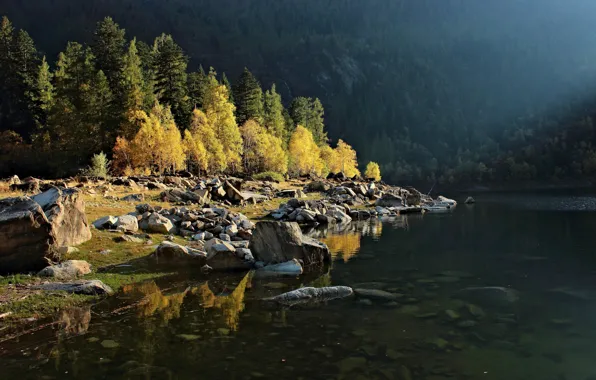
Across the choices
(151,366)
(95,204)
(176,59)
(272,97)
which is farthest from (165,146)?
(151,366)

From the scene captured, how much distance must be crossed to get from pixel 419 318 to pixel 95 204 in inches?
1140

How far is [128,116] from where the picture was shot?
71.9 m

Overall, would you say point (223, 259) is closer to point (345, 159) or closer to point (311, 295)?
point (311, 295)

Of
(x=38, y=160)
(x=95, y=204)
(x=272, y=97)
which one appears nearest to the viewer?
(x=95, y=204)

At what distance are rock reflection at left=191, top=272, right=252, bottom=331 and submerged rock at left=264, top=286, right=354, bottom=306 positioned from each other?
4.60ft

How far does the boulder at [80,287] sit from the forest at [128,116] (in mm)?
43764

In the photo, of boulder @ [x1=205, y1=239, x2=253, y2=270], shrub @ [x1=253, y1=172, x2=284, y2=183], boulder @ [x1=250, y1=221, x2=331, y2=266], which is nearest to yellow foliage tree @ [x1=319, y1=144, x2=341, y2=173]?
shrub @ [x1=253, y1=172, x2=284, y2=183]

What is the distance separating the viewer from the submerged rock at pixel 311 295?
16.6 metres

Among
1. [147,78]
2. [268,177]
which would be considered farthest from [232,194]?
[147,78]

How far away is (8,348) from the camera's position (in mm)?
11727

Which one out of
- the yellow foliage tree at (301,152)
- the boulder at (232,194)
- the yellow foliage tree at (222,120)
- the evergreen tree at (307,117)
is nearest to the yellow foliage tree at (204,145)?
the yellow foliage tree at (222,120)

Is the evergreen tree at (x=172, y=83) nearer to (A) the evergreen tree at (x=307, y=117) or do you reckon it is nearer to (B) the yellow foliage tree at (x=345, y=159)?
(A) the evergreen tree at (x=307, y=117)

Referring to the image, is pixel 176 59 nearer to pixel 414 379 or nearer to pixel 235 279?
pixel 235 279

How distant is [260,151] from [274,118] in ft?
60.1
